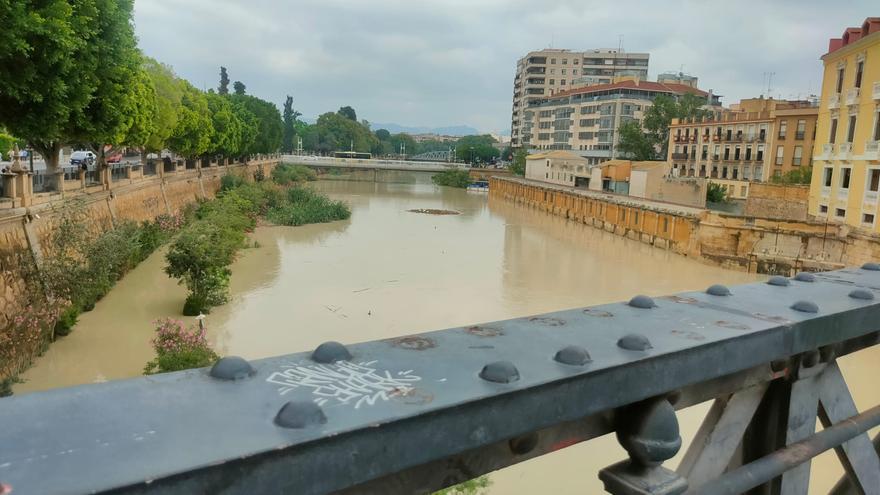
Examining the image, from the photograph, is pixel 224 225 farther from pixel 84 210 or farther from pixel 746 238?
pixel 746 238

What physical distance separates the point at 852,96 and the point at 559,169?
42754 millimetres

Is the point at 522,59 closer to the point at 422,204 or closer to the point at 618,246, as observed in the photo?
the point at 422,204

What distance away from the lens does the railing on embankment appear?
131cm

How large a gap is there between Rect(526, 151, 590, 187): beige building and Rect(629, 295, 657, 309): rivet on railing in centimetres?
6213

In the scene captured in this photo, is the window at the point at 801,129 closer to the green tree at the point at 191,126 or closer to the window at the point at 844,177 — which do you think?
the window at the point at 844,177

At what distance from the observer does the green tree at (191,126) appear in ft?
114

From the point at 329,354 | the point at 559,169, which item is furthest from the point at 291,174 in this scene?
the point at 329,354

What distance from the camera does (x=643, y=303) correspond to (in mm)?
2596

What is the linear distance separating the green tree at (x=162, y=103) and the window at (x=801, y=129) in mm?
42871

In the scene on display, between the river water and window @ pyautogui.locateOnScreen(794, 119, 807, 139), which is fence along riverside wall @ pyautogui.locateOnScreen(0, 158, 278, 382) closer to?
→ the river water

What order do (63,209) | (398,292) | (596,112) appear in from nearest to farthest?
1. (63,209)
2. (398,292)
3. (596,112)

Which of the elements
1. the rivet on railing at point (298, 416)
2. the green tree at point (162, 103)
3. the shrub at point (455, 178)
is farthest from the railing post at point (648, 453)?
the shrub at point (455, 178)

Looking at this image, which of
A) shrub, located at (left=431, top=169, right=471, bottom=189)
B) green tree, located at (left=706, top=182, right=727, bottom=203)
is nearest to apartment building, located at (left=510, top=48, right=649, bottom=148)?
shrub, located at (left=431, top=169, right=471, bottom=189)

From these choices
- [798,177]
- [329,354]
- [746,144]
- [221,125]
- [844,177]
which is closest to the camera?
[329,354]
